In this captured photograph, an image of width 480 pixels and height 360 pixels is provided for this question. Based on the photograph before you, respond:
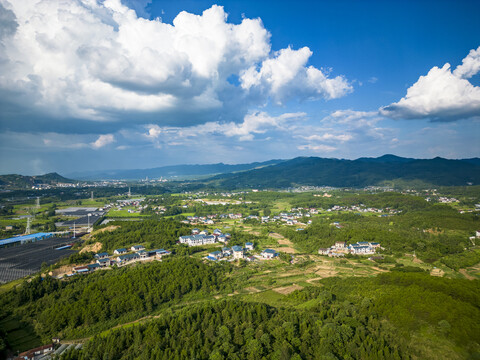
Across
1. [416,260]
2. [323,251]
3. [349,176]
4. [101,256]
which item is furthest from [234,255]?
[349,176]

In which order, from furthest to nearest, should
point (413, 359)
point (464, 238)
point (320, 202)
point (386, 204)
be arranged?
point (320, 202), point (386, 204), point (464, 238), point (413, 359)

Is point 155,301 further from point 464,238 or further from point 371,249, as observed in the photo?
point 464,238

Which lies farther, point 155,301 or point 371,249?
point 371,249

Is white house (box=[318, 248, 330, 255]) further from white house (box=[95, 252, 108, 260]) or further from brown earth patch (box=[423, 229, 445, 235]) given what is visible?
white house (box=[95, 252, 108, 260])

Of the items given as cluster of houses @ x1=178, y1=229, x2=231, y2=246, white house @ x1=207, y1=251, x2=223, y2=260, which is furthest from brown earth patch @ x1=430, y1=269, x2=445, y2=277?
cluster of houses @ x1=178, y1=229, x2=231, y2=246

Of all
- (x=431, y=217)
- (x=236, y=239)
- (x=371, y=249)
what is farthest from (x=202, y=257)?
(x=431, y=217)

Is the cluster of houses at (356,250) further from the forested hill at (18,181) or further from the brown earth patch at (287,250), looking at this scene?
the forested hill at (18,181)
